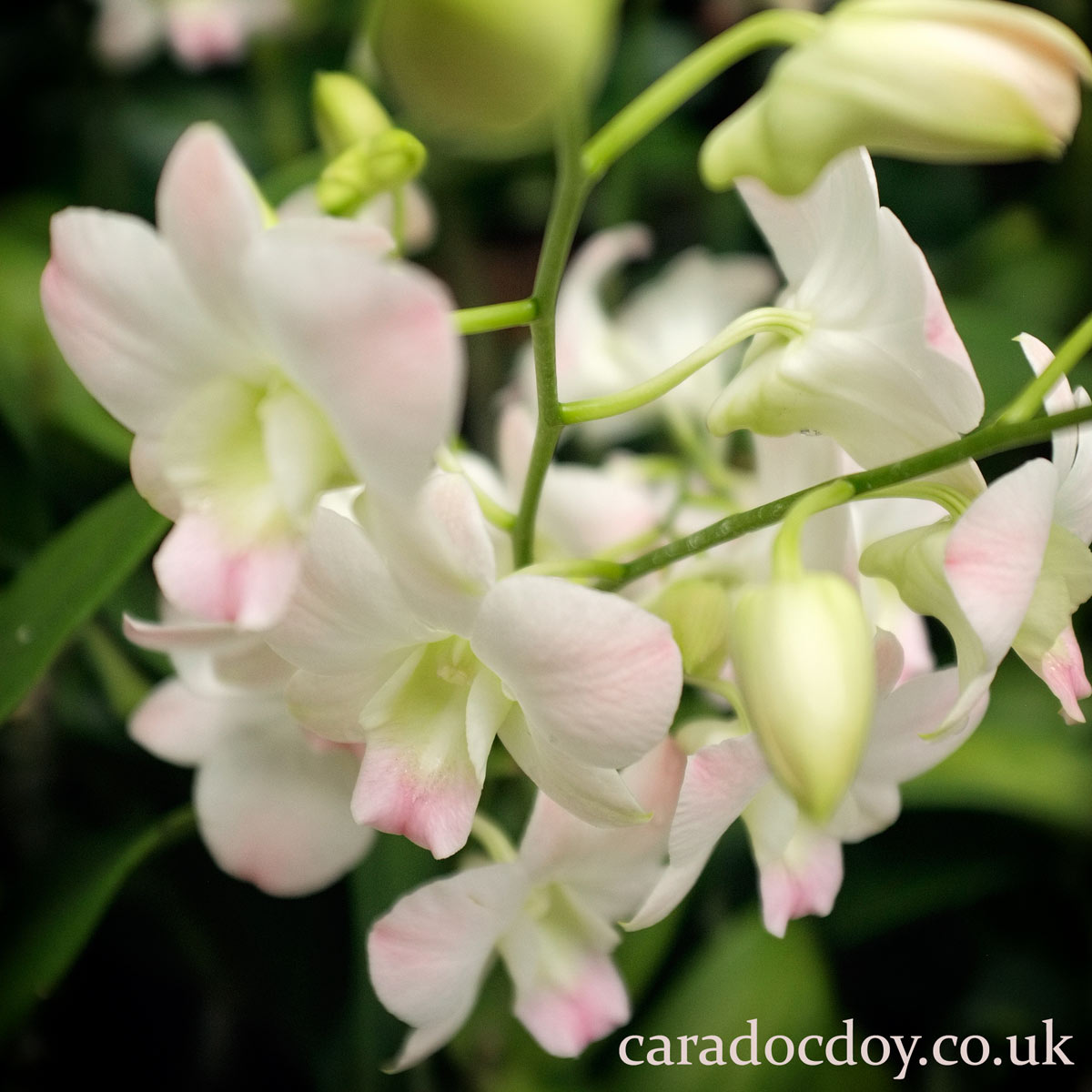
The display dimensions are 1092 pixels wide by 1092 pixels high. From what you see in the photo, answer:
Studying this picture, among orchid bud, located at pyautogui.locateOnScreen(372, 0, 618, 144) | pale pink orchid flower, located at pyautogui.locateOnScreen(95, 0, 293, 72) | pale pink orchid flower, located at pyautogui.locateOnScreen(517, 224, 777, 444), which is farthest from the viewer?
pale pink orchid flower, located at pyautogui.locateOnScreen(95, 0, 293, 72)

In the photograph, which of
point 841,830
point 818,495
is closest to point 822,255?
point 818,495

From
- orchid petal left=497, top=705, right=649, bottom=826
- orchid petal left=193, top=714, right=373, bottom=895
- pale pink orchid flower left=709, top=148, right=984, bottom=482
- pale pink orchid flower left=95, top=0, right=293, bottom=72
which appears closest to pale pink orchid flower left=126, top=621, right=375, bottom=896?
orchid petal left=193, top=714, right=373, bottom=895

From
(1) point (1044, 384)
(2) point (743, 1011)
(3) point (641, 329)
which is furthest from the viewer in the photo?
(3) point (641, 329)

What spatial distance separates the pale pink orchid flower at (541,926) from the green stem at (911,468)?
83 mm

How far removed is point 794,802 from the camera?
1.15 ft

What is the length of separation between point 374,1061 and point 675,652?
15.4 inches

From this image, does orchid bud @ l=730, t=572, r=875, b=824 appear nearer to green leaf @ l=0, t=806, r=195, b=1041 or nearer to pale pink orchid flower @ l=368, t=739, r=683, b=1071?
pale pink orchid flower @ l=368, t=739, r=683, b=1071

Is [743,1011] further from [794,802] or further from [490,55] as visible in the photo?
[490,55]

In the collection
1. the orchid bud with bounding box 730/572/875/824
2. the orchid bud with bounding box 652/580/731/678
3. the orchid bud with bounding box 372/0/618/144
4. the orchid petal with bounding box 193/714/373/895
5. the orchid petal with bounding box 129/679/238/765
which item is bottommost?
the orchid petal with bounding box 193/714/373/895

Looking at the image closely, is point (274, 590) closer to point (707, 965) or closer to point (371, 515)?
point (371, 515)

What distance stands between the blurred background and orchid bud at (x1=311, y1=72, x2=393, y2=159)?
36 millimetres

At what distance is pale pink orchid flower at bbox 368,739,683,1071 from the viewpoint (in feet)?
1.21

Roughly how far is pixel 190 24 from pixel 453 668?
2.84 ft

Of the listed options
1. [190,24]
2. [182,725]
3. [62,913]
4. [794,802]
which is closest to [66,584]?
[182,725]
